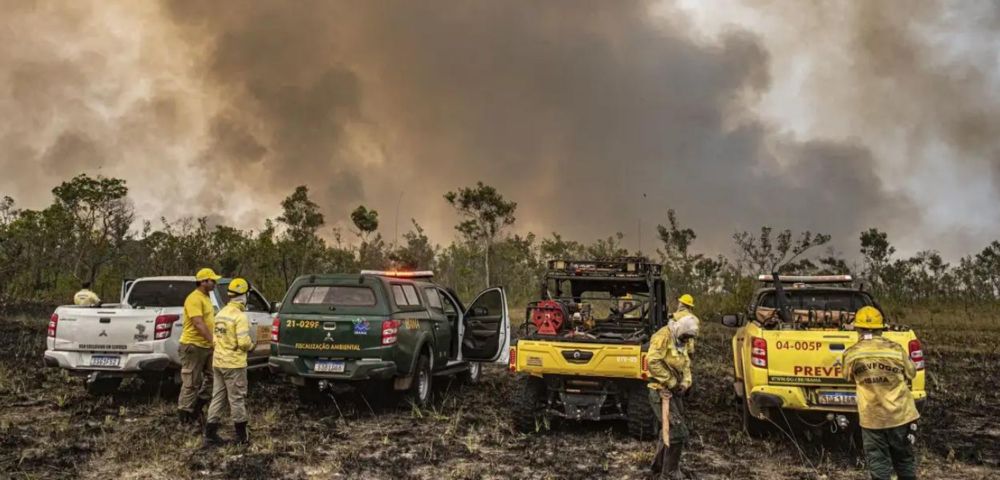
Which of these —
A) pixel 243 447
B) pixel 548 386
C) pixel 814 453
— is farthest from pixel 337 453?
pixel 814 453

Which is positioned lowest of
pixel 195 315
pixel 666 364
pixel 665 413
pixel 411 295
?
pixel 665 413

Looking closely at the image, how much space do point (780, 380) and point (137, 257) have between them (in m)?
34.3

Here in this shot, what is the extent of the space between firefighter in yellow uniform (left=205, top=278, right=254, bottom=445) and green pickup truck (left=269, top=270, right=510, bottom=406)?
53.6 inches

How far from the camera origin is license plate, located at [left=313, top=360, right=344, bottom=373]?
8258mm

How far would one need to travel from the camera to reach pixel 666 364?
19.7ft

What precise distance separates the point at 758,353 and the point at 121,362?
7.75 meters

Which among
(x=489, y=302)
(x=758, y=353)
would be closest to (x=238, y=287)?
(x=489, y=302)

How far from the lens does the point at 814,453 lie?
22.7 ft

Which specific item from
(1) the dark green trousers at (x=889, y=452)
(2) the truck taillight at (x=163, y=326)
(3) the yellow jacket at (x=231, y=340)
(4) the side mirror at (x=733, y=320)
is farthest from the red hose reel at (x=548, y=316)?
(2) the truck taillight at (x=163, y=326)

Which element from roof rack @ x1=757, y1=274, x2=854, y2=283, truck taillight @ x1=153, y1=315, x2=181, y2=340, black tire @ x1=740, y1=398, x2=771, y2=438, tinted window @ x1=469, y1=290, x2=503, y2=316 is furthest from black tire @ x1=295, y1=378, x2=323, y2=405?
roof rack @ x1=757, y1=274, x2=854, y2=283

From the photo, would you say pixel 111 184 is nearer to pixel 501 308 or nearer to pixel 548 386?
pixel 501 308

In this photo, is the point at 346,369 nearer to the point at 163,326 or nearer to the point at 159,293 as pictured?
the point at 163,326

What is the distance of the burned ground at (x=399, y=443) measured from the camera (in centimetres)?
621

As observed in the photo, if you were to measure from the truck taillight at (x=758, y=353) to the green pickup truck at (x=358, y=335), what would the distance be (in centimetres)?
419
